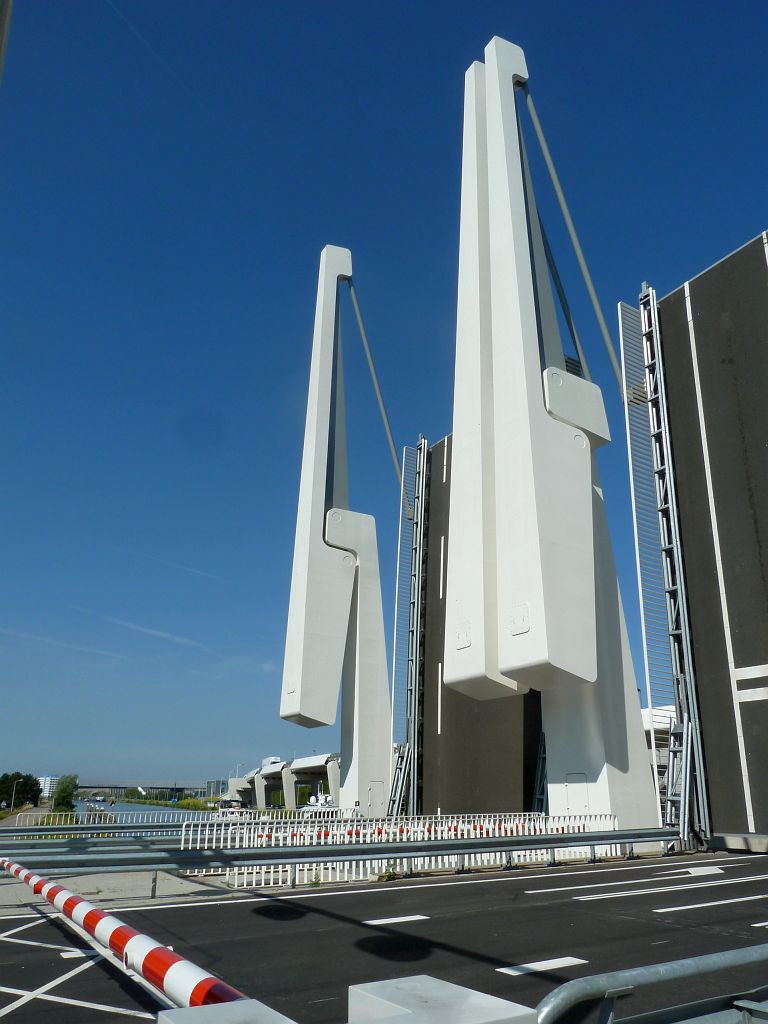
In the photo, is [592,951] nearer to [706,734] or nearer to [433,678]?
[706,734]

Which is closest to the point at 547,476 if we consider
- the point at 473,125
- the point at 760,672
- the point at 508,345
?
the point at 508,345

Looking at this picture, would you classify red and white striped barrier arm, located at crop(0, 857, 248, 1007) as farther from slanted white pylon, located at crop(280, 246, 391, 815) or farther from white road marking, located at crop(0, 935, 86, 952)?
slanted white pylon, located at crop(280, 246, 391, 815)

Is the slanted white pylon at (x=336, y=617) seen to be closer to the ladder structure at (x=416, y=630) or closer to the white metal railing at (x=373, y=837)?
the white metal railing at (x=373, y=837)

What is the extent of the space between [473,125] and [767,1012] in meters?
23.2

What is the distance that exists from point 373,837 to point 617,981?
1273 centimetres

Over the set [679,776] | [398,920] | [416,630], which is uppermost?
[416,630]

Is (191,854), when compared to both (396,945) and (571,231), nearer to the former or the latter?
(396,945)

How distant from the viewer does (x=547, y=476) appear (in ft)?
56.9

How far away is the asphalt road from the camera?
5.71m

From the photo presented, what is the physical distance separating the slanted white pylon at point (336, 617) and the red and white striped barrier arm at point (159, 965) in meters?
18.1

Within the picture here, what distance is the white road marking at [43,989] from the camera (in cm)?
539

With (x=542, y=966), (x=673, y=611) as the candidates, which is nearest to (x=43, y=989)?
(x=542, y=966)

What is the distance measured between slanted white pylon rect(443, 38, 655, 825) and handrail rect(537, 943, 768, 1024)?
44.2 ft

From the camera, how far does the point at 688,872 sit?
1366 centimetres
